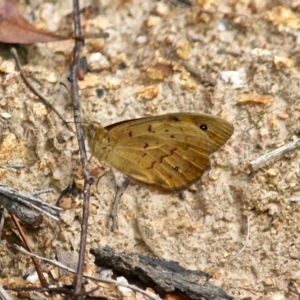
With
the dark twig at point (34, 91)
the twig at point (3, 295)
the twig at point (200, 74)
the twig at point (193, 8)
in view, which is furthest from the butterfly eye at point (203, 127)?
the twig at point (3, 295)

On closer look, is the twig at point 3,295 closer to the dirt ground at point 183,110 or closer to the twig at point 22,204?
the dirt ground at point 183,110

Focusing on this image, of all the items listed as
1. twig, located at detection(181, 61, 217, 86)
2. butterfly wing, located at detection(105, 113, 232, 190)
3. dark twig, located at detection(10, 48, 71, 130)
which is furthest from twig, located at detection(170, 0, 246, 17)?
dark twig, located at detection(10, 48, 71, 130)

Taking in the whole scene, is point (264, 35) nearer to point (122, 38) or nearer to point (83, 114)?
point (122, 38)

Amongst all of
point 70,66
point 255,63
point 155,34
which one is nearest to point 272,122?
point 255,63

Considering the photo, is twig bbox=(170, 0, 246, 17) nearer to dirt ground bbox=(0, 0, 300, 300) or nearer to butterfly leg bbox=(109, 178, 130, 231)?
dirt ground bbox=(0, 0, 300, 300)

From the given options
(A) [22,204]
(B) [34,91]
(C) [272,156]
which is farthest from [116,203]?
(C) [272,156]

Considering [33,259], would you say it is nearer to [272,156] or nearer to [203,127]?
[203,127]
